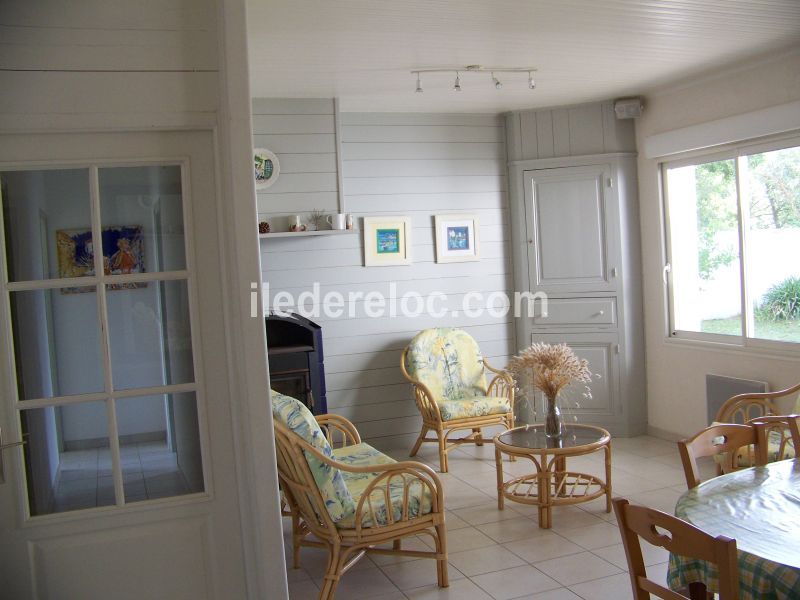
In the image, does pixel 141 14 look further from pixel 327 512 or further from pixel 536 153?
pixel 536 153

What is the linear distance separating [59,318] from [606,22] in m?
2.91

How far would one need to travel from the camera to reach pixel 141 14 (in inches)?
100.0

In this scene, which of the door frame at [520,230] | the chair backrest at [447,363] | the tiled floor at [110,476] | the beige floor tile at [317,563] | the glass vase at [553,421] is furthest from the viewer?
the door frame at [520,230]

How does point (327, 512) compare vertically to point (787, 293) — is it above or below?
below

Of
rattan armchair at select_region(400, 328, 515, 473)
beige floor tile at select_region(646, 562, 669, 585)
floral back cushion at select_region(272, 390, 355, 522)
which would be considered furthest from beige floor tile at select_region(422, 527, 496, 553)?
rattan armchair at select_region(400, 328, 515, 473)

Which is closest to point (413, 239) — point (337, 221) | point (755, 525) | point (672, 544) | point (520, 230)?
point (337, 221)

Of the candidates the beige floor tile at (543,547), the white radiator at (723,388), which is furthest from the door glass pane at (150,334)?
the white radiator at (723,388)

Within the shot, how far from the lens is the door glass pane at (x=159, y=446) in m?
2.61

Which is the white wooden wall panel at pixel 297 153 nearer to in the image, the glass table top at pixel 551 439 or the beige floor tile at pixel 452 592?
the glass table top at pixel 551 439

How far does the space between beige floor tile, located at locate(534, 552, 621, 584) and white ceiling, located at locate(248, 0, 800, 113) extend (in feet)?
8.55

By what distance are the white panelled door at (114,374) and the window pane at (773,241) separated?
3716 millimetres

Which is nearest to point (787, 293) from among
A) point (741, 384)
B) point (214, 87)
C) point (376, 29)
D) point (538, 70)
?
point (741, 384)

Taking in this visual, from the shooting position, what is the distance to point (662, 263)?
18.6ft

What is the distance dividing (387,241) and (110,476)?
11.3ft
